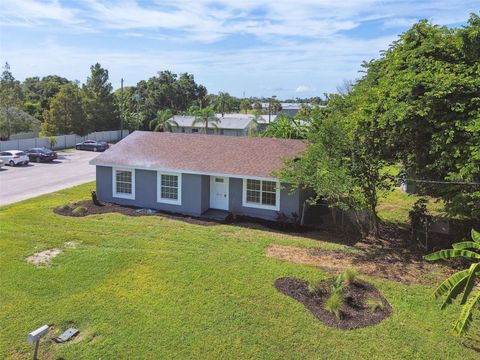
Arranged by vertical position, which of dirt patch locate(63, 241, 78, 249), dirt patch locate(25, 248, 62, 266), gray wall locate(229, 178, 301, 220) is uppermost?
gray wall locate(229, 178, 301, 220)

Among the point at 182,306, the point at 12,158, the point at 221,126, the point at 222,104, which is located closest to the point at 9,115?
the point at 12,158

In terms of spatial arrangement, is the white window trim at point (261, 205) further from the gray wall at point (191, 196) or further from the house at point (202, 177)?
the gray wall at point (191, 196)

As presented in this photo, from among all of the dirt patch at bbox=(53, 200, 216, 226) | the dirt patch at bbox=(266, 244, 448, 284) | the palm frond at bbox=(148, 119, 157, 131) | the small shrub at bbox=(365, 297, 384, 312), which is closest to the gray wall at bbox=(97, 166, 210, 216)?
the dirt patch at bbox=(53, 200, 216, 226)

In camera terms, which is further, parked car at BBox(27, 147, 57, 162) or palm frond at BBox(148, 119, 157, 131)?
palm frond at BBox(148, 119, 157, 131)

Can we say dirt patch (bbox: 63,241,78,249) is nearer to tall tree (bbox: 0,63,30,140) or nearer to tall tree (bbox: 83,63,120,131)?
tall tree (bbox: 0,63,30,140)

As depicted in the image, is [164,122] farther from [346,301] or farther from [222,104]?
[346,301]

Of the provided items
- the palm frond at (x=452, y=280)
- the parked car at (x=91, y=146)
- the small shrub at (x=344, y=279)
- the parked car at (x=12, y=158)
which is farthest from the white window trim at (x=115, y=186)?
the parked car at (x=91, y=146)
